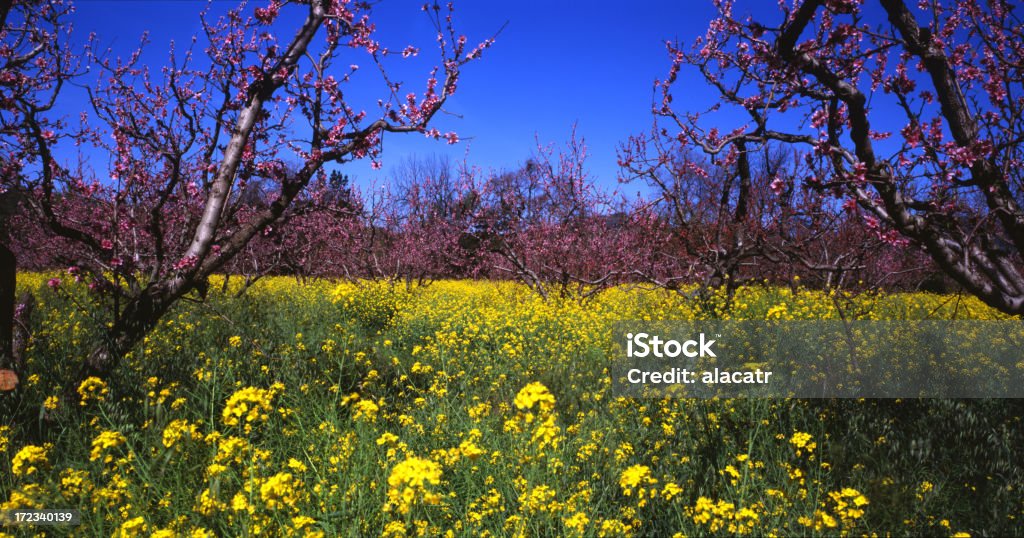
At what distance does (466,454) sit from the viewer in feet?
8.52

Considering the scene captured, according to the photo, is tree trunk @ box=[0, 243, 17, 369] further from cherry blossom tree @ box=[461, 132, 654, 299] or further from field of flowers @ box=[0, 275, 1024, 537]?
cherry blossom tree @ box=[461, 132, 654, 299]

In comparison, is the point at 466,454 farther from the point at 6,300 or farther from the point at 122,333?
the point at 6,300

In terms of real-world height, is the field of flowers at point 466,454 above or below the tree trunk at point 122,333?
below

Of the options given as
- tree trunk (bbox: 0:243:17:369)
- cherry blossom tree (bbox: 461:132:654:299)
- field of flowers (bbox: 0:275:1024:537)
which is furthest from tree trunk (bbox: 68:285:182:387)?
cherry blossom tree (bbox: 461:132:654:299)

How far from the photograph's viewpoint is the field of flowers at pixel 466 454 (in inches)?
104

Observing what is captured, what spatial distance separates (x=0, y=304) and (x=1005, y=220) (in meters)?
7.06

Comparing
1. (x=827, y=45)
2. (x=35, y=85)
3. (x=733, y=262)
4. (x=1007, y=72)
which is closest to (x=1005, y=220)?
(x=1007, y=72)

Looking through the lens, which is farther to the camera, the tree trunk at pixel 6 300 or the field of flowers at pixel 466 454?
the tree trunk at pixel 6 300

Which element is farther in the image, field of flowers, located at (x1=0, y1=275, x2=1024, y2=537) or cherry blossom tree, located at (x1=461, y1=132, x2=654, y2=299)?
cherry blossom tree, located at (x1=461, y1=132, x2=654, y2=299)

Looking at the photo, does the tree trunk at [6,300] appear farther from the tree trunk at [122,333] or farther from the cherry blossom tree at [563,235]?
the cherry blossom tree at [563,235]

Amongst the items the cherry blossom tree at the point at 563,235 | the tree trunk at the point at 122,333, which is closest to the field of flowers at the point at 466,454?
the tree trunk at the point at 122,333

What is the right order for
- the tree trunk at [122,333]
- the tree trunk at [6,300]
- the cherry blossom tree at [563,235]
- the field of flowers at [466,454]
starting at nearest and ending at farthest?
the field of flowers at [466,454]
the tree trunk at [6,300]
the tree trunk at [122,333]
the cherry blossom tree at [563,235]

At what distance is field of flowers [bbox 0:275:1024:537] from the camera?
264 cm

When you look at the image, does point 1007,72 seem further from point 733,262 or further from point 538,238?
point 538,238
